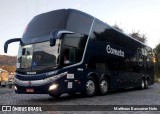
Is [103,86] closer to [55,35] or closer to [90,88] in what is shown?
[90,88]

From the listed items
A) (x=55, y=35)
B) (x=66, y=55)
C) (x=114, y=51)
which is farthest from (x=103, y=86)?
(x=55, y=35)

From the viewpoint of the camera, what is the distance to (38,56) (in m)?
13.1

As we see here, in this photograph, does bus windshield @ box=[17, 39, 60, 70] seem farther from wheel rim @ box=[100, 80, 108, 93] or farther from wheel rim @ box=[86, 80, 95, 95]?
wheel rim @ box=[100, 80, 108, 93]

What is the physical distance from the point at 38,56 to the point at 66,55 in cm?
119

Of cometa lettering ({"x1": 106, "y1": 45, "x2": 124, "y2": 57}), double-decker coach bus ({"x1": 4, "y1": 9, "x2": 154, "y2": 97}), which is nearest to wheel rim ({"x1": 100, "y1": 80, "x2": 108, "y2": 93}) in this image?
double-decker coach bus ({"x1": 4, "y1": 9, "x2": 154, "y2": 97})

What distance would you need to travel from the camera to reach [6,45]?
47.6 feet

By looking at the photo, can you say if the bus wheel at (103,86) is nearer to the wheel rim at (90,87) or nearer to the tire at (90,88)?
the tire at (90,88)

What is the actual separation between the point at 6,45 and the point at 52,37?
348cm

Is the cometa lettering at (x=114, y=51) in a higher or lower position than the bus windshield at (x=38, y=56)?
higher

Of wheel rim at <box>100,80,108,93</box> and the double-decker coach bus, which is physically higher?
the double-decker coach bus

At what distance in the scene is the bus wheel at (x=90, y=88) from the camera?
1476 centimetres

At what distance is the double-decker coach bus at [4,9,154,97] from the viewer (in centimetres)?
1263

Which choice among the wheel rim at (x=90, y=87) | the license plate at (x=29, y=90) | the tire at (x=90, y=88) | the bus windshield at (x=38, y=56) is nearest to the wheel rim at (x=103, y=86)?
the tire at (x=90, y=88)

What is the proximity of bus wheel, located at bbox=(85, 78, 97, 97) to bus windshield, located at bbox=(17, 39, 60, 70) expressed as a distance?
283 centimetres
